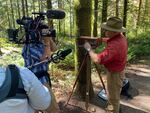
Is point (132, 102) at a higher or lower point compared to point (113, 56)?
lower

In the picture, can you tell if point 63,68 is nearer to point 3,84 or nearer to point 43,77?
point 43,77

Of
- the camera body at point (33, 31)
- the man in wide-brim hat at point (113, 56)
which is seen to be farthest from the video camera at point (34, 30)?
the man in wide-brim hat at point (113, 56)

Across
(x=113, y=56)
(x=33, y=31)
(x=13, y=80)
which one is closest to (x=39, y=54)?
(x=33, y=31)

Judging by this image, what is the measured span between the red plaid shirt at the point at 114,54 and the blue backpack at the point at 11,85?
275 centimetres

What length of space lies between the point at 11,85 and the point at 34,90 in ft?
0.71

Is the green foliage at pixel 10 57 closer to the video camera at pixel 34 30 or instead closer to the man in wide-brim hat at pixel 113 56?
the man in wide-brim hat at pixel 113 56

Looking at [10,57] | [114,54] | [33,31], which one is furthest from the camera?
[10,57]

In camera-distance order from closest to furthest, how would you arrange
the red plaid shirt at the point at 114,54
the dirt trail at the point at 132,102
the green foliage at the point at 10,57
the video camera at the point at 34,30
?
the video camera at the point at 34,30, the red plaid shirt at the point at 114,54, the dirt trail at the point at 132,102, the green foliage at the point at 10,57

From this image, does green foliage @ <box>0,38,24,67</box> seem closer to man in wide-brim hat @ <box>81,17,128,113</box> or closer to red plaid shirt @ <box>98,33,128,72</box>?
man in wide-brim hat @ <box>81,17,128,113</box>

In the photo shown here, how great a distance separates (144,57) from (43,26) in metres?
8.95

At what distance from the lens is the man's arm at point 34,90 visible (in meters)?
2.56

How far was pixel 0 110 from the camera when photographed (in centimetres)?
262

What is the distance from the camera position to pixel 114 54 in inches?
204

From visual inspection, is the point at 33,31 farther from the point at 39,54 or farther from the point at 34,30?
the point at 39,54
